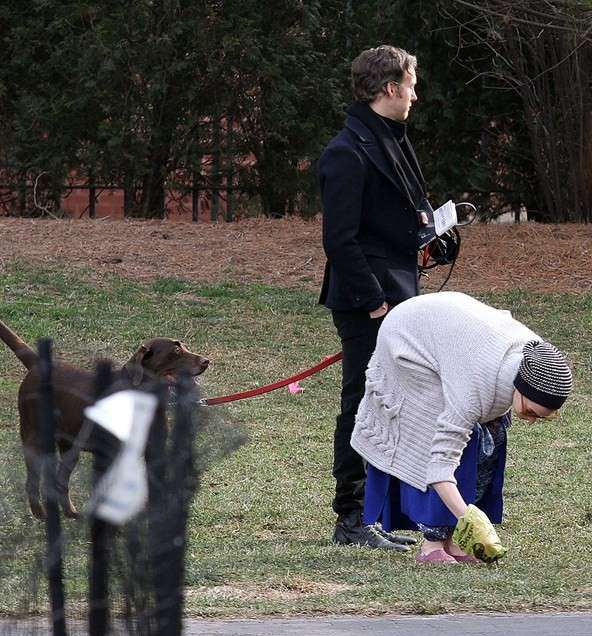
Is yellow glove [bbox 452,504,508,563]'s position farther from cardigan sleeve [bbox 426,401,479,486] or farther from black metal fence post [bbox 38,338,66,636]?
black metal fence post [bbox 38,338,66,636]

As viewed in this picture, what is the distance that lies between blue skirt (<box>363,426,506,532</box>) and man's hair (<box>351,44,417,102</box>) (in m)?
1.49

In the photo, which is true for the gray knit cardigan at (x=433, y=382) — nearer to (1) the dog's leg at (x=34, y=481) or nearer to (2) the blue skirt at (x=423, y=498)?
(2) the blue skirt at (x=423, y=498)

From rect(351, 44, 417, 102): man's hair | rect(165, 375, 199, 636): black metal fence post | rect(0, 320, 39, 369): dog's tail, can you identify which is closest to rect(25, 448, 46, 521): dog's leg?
rect(165, 375, 199, 636): black metal fence post

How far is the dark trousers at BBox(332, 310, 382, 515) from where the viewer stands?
5.70m

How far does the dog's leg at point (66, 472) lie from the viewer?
254 centimetres

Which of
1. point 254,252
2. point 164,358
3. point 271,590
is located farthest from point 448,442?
point 254,252

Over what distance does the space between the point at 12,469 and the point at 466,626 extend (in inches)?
83.9

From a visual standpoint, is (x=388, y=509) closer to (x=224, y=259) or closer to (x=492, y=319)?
(x=492, y=319)

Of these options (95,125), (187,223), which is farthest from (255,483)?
(95,125)

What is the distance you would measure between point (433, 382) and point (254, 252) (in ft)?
30.2

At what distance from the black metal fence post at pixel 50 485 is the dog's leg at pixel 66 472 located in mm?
20

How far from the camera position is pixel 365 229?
18.7 feet

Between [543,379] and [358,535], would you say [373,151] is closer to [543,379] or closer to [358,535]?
[543,379]

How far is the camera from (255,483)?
7.36 metres
